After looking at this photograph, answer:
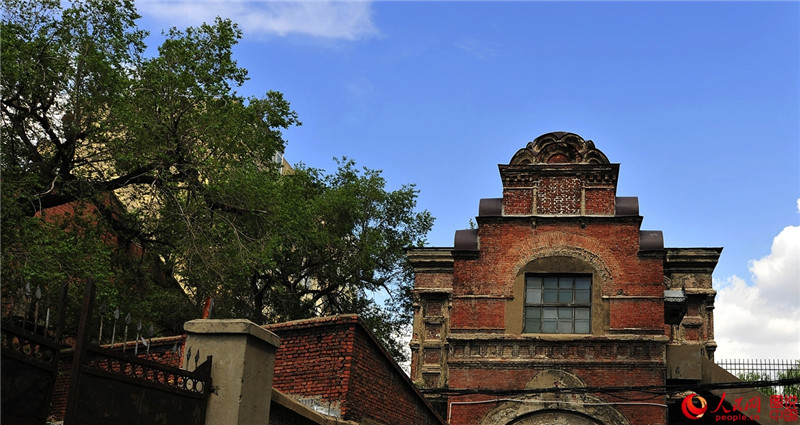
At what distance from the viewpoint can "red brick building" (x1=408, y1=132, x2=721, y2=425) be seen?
20.1 metres

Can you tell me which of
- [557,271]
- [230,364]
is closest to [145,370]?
[230,364]

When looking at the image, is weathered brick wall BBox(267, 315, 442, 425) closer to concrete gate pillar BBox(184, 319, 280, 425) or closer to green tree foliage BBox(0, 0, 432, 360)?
concrete gate pillar BBox(184, 319, 280, 425)

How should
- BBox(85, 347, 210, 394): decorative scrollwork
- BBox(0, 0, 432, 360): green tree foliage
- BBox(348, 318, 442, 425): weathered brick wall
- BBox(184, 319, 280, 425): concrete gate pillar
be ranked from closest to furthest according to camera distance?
1. BBox(85, 347, 210, 394): decorative scrollwork
2. BBox(184, 319, 280, 425): concrete gate pillar
3. BBox(348, 318, 442, 425): weathered brick wall
4. BBox(0, 0, 432, 360): green tree foliage

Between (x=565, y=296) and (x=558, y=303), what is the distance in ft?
0.84

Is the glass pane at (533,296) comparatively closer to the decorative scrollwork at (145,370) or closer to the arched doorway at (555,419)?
the arched doorway at (555,419)

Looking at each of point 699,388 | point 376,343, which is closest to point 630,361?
point 699,388

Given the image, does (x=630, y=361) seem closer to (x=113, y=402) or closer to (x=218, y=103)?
(x=218, y=103)

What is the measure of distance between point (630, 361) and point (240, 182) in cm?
1090

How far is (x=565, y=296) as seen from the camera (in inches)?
833

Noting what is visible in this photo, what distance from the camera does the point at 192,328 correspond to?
27.7 feet

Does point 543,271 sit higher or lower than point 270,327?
higher

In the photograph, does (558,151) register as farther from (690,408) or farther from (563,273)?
(690,408)

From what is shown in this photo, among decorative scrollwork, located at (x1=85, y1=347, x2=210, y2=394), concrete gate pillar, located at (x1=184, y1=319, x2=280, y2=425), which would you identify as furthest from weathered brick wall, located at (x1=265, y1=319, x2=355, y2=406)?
decorative scrollwork, located at (x1=85, y1=347, x2=210, y2=394)

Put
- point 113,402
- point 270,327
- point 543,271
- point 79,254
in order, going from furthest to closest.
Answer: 1. point 543,271
2. point 79,254
3. point 270,327
4. point 113,402
